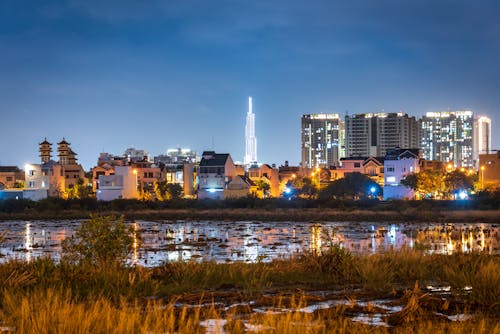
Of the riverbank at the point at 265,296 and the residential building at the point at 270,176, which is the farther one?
the residential building at the point at 270,176

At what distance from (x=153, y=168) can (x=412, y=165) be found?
145 ft

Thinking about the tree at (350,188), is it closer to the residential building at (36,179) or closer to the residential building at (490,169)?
the residential building at (490,169)

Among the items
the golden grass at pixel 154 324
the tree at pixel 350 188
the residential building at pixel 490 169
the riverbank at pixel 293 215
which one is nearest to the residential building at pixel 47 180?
the riverbank at pixel 293 215

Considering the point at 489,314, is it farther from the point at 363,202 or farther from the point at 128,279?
the point at 363,202

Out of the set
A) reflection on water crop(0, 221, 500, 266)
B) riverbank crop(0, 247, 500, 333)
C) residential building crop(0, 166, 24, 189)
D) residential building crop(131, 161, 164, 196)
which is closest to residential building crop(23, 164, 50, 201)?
residential building crop(131, 161, 164, 196)

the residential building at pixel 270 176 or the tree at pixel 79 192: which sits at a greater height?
the residential building at pixel 270 176

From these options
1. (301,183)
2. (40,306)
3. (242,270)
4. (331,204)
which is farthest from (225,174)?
(40,306)

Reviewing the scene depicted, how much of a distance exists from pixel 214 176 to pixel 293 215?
3542cm

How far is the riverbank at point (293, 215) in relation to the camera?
2589 inches

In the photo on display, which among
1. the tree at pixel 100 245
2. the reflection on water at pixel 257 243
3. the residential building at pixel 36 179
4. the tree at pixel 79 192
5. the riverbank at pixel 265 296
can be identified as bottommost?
the reflection on water at pixel 257 243

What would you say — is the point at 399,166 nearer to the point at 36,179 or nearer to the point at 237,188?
the point at 237,188

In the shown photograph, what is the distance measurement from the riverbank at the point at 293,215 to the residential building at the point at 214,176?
66.9ft

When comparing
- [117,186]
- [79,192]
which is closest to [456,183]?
[117,186]

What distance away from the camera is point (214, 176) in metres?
105
